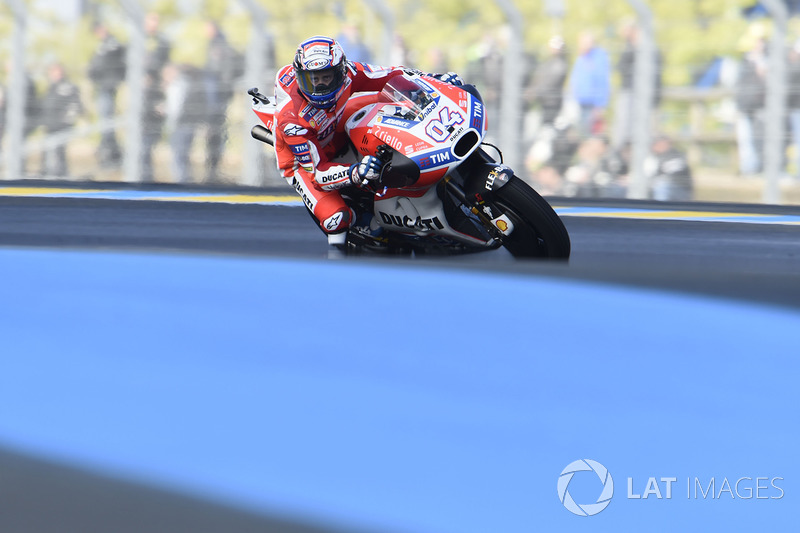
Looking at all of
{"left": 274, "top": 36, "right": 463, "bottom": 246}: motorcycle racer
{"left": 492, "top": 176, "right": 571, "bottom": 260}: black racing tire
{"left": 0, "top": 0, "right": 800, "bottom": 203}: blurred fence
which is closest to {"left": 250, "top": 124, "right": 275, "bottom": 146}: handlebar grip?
{"left": 274, "top": 36, "right": 463, "bottom": 246}: motorcycle racer

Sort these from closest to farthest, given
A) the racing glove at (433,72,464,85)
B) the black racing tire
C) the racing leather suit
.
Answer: the black racing tire, the racing leather suit, the racing glove at (433,72,464,85)

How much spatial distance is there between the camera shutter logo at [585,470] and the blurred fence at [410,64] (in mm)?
7326

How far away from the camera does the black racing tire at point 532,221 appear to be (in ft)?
15.3

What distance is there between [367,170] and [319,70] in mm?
528

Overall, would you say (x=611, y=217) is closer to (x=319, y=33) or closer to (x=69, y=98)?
(x=319, y=33)

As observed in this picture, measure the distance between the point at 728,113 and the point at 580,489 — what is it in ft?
25.1

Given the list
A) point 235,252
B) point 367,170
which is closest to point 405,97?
point 367,170

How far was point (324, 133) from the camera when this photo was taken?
5.09 m

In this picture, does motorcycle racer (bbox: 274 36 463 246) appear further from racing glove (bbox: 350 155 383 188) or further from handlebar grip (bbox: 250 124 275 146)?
handlebar grip (bbox: 250 124 275 146)

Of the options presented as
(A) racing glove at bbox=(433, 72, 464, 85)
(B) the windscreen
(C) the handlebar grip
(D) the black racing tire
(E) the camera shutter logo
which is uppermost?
(A) racing glove at bbox=(433, 72, 464, 85)

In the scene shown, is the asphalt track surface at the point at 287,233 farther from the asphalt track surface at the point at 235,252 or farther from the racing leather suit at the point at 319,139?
the racing leather suit at the point at 319,139

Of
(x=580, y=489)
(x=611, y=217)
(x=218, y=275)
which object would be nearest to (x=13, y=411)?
(x=218, y=275)

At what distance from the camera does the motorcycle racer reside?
4809 millimetres

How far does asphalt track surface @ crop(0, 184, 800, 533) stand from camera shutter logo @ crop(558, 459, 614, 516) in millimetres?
387
